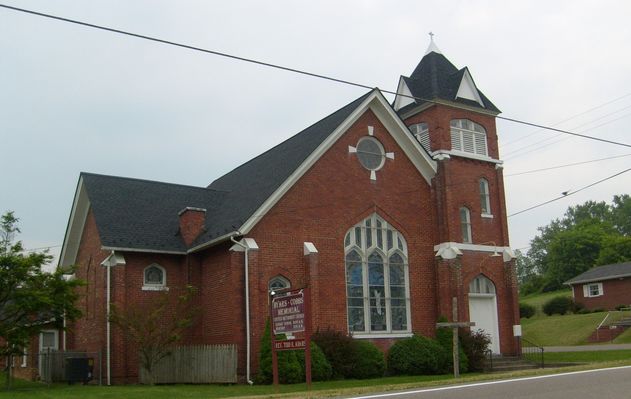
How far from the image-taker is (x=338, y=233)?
2612cm

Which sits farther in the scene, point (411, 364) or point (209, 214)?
point (209, 214)

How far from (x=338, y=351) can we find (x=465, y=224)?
28.9 feet

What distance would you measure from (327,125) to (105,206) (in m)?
8.77

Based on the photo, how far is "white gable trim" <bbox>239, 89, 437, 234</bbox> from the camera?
24.4 metres

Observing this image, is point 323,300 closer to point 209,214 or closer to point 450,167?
point 209,214

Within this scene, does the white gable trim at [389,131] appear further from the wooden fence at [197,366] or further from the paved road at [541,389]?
the paved road at [541,389]

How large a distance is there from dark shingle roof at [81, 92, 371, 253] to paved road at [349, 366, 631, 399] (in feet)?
35.3

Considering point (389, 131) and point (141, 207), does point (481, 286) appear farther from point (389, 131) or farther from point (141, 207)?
point (141, 207)

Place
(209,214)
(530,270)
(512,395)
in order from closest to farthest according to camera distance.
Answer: (512,395) < (209,214) < (530,270)

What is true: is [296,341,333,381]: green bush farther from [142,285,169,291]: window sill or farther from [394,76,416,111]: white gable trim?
[394,76,416,111]: white gable trim

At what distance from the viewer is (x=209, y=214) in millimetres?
28609

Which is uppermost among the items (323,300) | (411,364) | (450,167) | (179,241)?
(450,167)

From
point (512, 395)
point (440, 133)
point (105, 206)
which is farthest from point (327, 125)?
point (512, 395)

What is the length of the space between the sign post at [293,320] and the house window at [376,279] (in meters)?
7.47
